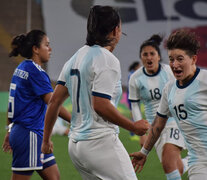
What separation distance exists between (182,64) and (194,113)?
0.36 metres

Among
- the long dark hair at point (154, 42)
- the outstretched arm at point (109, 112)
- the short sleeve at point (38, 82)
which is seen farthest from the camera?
the long dark hair at point (154, 42)

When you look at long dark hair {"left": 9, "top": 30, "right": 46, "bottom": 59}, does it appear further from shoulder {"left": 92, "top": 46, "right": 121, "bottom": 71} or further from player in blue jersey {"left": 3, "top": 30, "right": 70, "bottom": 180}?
shoulder {"left": 92, "top": 46, "right": 121, "bottom": 71}

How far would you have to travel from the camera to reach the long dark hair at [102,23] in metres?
2.84

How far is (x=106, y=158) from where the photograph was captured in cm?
283

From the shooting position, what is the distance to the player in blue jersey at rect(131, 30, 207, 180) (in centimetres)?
334

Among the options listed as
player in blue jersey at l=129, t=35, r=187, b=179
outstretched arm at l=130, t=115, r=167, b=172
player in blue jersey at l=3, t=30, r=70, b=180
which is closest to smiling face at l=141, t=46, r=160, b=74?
player in blue jersey at l=129, t=35, r=187, b=179

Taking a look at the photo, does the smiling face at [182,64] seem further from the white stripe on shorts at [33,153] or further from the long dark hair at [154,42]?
the long dark hair at [154,42]

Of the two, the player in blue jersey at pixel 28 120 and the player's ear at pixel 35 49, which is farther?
the player's ear at pixel 35 49

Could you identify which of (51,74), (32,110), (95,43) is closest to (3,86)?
(51,74)

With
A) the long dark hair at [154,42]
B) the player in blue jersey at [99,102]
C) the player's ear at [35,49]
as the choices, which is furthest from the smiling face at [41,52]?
the long dark hair at [154,42]

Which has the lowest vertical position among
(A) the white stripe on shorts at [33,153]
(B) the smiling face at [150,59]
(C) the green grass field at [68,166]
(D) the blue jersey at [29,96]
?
(C) the green grass field at [68,166]

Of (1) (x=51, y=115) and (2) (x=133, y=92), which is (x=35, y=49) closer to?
(1) (x=51, y=115)

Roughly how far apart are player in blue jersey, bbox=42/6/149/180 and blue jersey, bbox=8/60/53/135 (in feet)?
3.47

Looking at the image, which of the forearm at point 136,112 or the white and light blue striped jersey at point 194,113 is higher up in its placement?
the white and light blue striped jersey at point 194,113
